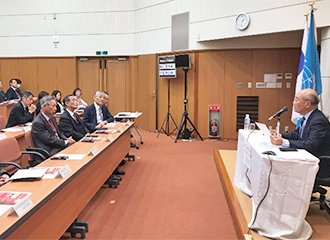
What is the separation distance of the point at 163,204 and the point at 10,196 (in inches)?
87.7

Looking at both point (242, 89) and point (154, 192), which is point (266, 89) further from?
point (154, 192)

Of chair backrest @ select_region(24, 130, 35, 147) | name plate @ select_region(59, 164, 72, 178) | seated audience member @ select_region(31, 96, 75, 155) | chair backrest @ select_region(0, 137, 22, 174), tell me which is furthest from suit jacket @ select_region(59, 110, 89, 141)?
name plate @ select_region(59, 164, 72, 178)

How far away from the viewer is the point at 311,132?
11.0 ft

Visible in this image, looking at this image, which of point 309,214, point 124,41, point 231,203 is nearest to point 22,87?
point 124,41

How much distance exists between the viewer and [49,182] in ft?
8.63

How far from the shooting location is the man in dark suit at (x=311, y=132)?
3.28 m

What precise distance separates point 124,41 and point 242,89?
4.11 m

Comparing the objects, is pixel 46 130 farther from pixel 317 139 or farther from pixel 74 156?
pixel 317 139

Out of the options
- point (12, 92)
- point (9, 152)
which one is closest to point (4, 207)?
point (9, 152)

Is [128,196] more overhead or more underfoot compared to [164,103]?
more underfoot

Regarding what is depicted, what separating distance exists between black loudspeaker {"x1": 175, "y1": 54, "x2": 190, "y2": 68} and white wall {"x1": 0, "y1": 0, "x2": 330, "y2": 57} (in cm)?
43

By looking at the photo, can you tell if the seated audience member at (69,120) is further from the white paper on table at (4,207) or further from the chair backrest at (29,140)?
the white paper on table at (4,207)

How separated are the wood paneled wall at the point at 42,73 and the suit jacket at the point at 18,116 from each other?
4951mm

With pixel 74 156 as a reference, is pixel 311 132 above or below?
above
